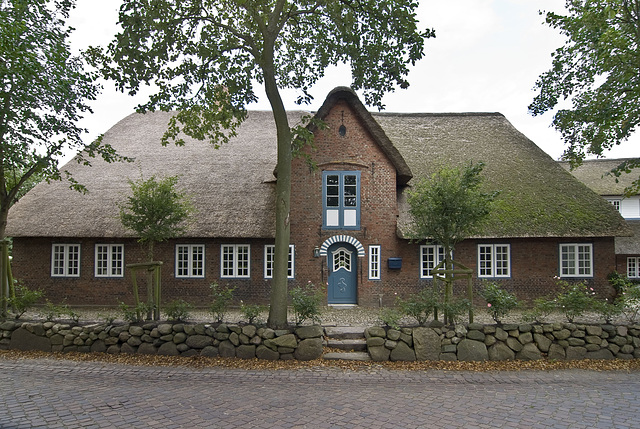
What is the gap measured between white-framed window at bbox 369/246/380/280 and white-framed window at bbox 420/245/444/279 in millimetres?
1678

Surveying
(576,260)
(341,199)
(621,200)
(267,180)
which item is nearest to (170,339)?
(341,199)

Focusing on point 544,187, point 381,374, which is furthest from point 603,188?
point 381,374

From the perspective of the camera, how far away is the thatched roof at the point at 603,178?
2692cm

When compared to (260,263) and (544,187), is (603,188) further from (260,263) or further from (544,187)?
(260,263)

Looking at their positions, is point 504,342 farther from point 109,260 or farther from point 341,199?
point 109,260

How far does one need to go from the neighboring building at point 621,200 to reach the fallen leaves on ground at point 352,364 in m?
17.5

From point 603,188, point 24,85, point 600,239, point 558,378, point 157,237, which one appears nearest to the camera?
point 558,378

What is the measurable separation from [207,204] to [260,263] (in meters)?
3.13

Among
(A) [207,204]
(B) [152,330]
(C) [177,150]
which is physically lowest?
(B) [152,330]

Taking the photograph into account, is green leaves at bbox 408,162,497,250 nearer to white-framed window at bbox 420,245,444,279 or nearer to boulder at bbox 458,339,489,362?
boulder at bbox 458,339,489,362

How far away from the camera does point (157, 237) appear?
1171cm

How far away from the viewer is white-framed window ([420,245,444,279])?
1564 cm

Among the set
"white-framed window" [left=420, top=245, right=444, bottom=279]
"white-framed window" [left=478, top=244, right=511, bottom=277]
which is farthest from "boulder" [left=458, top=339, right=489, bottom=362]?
"white-framed window" [left=478, top=244, right=511, bottom=277]

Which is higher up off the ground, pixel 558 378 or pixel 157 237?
pixel 157 237
